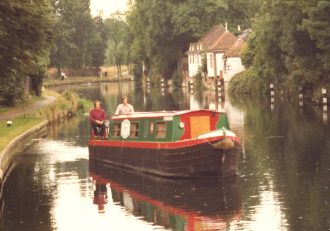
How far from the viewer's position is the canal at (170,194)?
22.3 meters

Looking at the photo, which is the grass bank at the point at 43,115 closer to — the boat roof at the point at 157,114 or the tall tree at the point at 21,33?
the tall tree at the point at 21,33

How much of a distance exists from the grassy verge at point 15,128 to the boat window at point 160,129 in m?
8.04

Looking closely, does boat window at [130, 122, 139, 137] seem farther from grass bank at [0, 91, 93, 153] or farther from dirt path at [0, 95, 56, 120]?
dirt path at [0, 95, 56, 120]

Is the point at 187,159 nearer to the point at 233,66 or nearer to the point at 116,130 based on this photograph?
the point at 116,130

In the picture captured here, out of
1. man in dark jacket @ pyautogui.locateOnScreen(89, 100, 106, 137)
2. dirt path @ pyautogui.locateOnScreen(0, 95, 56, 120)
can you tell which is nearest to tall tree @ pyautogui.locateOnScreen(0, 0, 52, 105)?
man in dark jacket @ pyautogui.locateOnScreen(89, 100, 106, 137)

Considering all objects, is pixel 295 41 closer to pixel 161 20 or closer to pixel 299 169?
pixel 299 169

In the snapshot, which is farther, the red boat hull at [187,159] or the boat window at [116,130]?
the boat window at [116,130]

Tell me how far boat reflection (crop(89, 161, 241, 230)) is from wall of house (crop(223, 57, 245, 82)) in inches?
2861

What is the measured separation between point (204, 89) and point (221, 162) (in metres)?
85.9

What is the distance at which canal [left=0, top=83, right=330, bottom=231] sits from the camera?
73.2 ft

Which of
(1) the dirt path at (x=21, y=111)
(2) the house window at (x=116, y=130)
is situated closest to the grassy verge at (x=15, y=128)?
(1) the dirt path at (x=21, y=111)

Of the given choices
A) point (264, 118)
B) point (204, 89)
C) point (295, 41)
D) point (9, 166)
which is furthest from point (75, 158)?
point (204, 89)

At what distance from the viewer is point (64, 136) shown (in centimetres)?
4831

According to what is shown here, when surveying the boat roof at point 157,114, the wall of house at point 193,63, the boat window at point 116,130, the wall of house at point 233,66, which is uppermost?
the wall of house at point 193,63
